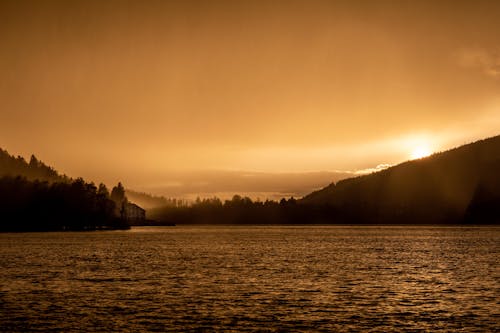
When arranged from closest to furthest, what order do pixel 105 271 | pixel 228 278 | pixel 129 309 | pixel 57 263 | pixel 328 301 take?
1. pixel 129 309
2. pixel 328 301
3. pixel 228 278
4. pixel 105 271
5. pixel 57 263

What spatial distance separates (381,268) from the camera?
347 feet

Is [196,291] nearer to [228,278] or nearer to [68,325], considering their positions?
[228,278]

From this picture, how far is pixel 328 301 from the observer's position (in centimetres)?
6222

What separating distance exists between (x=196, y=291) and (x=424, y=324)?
95.0 ft

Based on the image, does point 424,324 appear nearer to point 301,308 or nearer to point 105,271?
point 301,308

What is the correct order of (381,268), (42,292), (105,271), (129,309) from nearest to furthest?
(129,309) < (42,292) < (105,271) < (381,268)

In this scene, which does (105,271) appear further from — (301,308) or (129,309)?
(301,308)

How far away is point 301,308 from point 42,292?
100.0 ft

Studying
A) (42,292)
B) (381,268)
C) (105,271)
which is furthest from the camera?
(381,268)

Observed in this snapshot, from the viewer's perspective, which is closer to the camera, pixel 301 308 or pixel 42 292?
pixel 301 308

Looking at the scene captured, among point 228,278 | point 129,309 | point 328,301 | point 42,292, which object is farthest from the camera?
point 228,278

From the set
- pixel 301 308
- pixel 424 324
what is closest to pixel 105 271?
pixel 301 308

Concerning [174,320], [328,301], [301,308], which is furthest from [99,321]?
[328,301]

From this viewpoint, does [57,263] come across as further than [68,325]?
Yes
